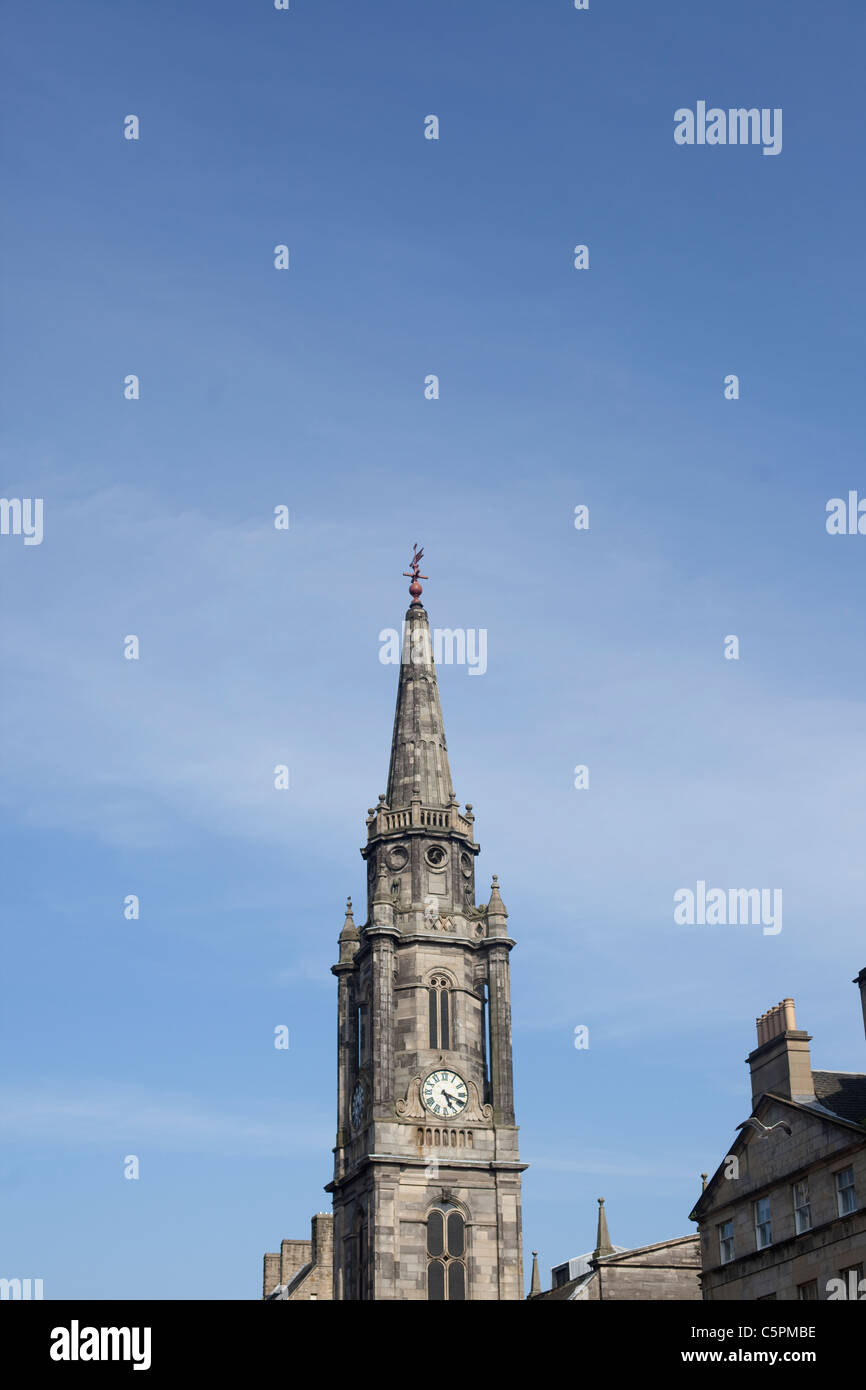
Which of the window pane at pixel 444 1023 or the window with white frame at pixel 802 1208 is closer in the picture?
the window with white frame at pixel 802 1208

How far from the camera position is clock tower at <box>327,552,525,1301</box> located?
268ft

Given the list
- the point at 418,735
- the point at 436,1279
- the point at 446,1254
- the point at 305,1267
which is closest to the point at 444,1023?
the point at 446,1254

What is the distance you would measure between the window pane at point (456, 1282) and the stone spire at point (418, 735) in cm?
2584

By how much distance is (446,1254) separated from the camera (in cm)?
8162

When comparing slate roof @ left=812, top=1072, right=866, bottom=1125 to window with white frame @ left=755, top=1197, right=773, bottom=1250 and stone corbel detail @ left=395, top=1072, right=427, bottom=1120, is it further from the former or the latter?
stone corbel detail @ left=395, top=1072, right=427, bottom=1120

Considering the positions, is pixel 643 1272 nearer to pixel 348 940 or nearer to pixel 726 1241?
pixel 726 1241

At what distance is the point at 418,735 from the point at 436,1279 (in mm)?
31172

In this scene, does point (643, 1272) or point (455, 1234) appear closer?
point (643, 1272)

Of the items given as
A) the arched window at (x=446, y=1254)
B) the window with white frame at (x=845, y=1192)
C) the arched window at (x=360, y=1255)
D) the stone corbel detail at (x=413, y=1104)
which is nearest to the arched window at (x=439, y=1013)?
the stone corbel detail at (x=413, y=1104)

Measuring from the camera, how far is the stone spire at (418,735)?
9588cm

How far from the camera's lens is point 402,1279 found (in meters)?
80.1

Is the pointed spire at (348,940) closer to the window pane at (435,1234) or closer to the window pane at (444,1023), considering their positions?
the window pane at (444,1023)
